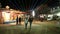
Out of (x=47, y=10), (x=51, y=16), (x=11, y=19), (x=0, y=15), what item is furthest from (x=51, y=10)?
(x=0, y=15)

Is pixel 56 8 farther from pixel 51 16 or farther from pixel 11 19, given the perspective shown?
pixel 11 19

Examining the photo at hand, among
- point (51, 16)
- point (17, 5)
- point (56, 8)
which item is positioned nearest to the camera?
point (51, 16)

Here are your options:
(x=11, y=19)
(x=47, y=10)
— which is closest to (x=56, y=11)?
(x=47, y=10)

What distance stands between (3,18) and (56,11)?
20.5m

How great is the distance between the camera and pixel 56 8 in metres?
44.5

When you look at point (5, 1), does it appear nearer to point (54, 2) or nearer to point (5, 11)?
point (54, 2)

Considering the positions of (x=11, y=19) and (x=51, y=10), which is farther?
(x=51, y=10)

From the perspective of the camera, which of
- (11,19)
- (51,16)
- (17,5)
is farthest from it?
(17,5)

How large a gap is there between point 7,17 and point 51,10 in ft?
70.9

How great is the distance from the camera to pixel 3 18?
25.9 meters

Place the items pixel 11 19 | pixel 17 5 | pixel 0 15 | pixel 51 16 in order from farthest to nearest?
pixel 17 5 < pixel 51 16 < pixel 11 19 < pixel 0 15

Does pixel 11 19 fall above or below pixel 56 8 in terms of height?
below

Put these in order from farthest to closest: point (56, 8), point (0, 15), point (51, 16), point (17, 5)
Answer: point (17, 5), point (56, 8), point (51, 16), point (0, 15)

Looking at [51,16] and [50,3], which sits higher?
[50,3]
